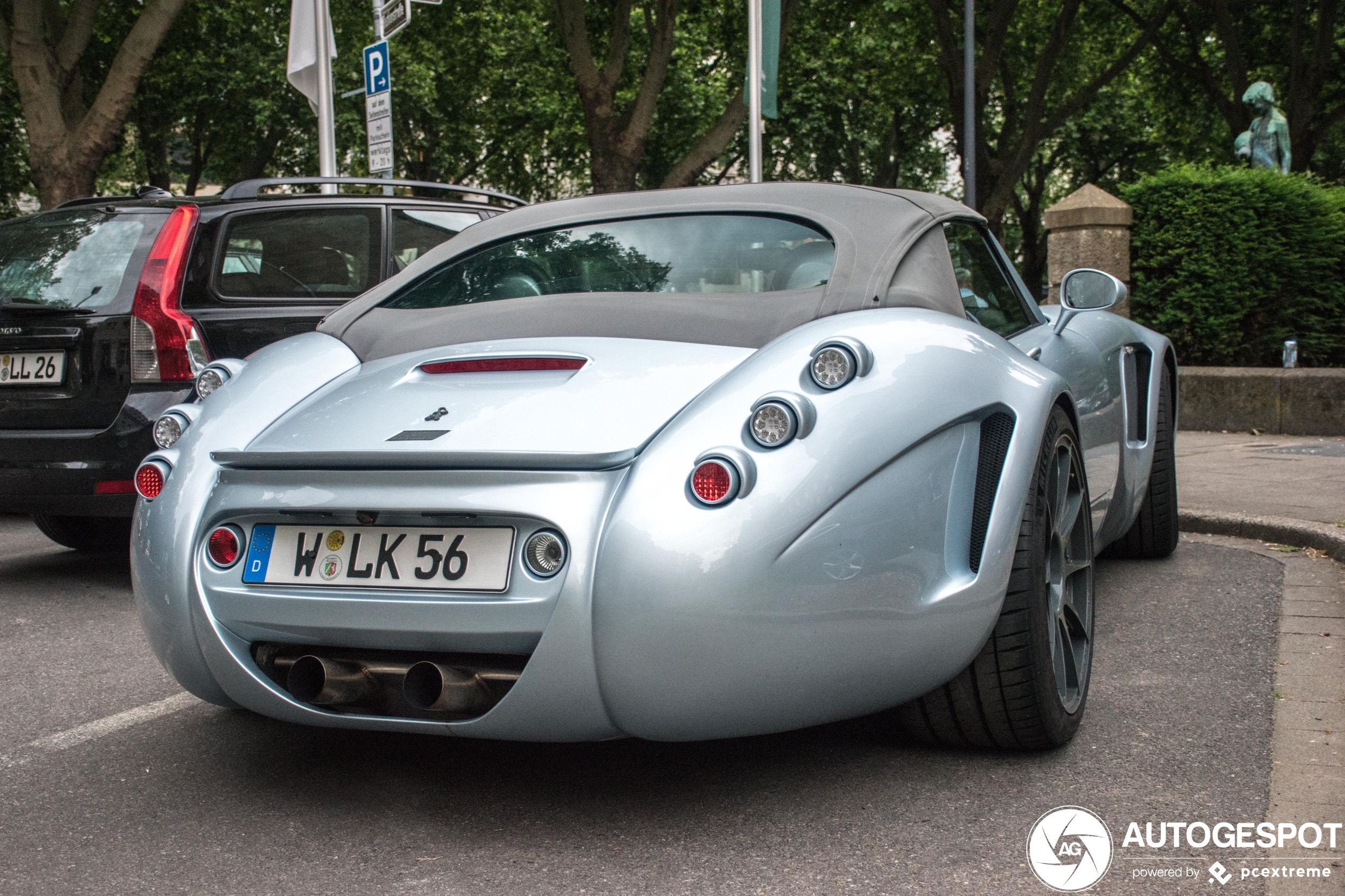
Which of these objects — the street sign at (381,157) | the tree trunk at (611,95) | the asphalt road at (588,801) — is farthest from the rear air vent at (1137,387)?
the tree trunk at (611,95)

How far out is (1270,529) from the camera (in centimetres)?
624

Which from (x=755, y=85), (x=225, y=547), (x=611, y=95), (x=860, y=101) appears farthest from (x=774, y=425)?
(x=860, y=101)

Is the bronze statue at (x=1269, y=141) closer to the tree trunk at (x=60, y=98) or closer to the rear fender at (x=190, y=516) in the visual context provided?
the tree trunk at (x=60, y=98)

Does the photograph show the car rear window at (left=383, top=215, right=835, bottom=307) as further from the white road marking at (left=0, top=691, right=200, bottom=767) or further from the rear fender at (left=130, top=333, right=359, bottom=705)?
the white road marking at (left=0, top=691, right=200, bottom=767)

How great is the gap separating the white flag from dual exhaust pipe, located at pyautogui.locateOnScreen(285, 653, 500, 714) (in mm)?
11529

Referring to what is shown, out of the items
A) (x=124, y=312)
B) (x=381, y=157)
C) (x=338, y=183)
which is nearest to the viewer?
(x=124, y=312)

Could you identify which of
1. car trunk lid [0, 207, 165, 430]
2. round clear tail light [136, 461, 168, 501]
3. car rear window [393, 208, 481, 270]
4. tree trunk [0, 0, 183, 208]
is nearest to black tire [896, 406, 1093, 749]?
round clear tail light [136, 461, 168, 501]

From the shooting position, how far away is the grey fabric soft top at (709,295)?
10.2 ft

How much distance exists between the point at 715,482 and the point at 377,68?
1050cm

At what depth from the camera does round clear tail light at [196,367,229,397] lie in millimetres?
3680

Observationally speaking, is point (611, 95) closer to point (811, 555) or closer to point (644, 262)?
point (644, 262)

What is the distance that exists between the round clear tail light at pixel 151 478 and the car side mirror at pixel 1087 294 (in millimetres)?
2613

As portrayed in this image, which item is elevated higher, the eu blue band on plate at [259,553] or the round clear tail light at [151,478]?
the round clear tail light at [151,478]

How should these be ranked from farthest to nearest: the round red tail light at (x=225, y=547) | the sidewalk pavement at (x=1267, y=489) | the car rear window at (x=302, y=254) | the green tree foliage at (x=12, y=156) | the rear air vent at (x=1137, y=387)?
the green tree foliage at (x=12, y=156)
the sidewalk pavement at (x=1267, y=489)
the car rear window at (x=302, y=254)
the rear air vent at (x=1137, y=387)
the round red tail light at (x=225, y=547)
